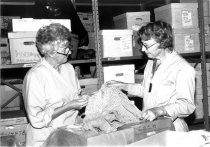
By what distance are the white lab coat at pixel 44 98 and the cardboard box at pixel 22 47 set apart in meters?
0.77

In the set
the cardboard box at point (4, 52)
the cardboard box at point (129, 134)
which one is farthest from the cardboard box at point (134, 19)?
the cardboard box at point (129, 134)

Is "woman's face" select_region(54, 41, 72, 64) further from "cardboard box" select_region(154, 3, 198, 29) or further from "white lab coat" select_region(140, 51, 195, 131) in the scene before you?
"cardboard box" select_region(154, 3, 198, 29)

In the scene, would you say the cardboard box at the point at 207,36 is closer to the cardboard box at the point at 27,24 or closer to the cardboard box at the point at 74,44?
the cardboard box at the point at 74,44

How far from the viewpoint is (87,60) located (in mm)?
3166

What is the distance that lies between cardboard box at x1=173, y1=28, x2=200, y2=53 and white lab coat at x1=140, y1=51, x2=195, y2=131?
1.24 meters

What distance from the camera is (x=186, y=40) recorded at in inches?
143

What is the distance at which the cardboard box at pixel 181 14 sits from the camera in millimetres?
3529

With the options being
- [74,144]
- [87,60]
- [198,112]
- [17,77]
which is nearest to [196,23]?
[198,112]

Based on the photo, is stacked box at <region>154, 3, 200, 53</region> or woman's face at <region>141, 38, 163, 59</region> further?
stacked box at <region>154, 3, 200, 53</region>

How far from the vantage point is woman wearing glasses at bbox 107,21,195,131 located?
2.15 m

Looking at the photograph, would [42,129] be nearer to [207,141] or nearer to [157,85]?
[157,85]

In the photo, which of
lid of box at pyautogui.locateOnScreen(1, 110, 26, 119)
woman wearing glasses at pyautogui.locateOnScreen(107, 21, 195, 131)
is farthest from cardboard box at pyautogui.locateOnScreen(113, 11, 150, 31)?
lid of box at pyautogui.locateOnScreen(1, 110, 26, 119)

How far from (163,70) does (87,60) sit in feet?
3.50

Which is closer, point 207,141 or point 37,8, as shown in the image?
point 207,141
